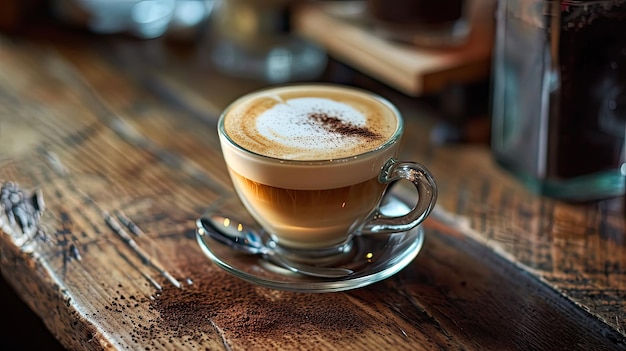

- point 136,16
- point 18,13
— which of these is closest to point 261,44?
point 136,16

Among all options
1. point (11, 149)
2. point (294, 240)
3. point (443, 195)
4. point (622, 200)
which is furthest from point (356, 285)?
point (11, 149)

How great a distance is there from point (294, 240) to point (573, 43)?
0.28 m

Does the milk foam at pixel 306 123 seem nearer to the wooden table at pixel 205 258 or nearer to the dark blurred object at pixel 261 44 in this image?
the wooden table at pixel 205 258

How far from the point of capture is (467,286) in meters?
0.61

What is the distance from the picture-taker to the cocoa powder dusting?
59 cm

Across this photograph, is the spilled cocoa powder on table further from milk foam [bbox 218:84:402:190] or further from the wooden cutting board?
the wooden cutting board

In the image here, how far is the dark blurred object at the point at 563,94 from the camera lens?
26.4 inches

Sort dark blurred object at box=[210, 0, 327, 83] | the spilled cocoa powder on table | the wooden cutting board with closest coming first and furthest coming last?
the spilled cocoa powder on table < the wooden cutting board < dark blurred object at box=[210, 0, 327, 83]

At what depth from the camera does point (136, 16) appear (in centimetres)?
108

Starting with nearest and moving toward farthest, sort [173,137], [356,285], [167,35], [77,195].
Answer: [356,285]
[77,195]
[173,137]
[167,35]

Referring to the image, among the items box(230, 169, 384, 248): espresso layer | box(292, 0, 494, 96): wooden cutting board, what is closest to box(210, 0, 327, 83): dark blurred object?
box(292, 0, 494, 96): wooden cutting board

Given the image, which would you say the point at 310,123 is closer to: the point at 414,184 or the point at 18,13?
the point at 414,184

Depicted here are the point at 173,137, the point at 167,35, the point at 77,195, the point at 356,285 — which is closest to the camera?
the point at 356,285

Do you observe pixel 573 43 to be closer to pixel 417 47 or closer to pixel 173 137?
pixel 417 47
